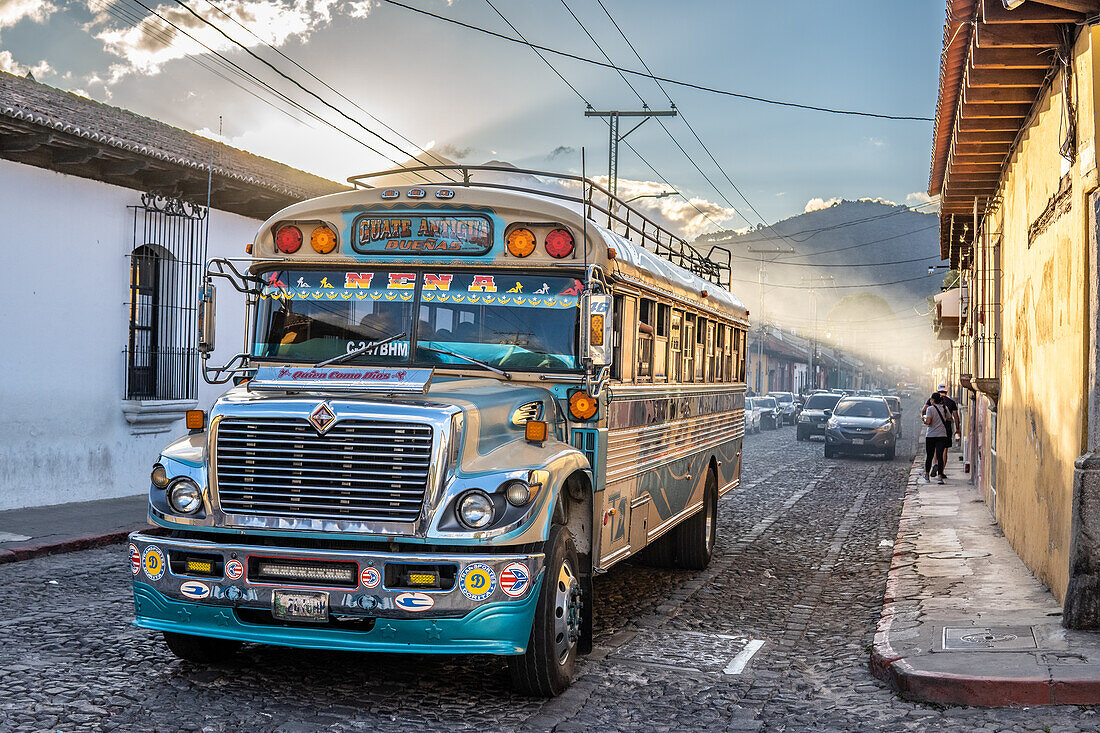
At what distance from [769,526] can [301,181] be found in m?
10.7

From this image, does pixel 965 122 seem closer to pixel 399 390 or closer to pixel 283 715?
pixel 399 390

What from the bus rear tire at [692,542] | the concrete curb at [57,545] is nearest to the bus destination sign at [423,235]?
the bus rear tire at [692,542]

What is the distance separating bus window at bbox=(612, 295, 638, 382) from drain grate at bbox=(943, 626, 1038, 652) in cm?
269

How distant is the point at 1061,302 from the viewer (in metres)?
8.61

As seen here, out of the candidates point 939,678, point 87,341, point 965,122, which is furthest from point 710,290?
point 87,341

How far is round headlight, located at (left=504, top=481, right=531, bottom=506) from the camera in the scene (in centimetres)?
558

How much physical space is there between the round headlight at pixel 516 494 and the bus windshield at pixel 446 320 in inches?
43.4

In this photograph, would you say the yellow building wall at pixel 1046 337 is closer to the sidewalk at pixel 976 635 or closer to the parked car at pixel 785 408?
the sidewalk at pixel 976 635

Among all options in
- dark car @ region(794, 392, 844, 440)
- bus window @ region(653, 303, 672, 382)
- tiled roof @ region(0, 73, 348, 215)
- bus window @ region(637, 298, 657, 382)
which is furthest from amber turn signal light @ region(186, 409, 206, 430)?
dark car @ region(794, 392, 844, 440)

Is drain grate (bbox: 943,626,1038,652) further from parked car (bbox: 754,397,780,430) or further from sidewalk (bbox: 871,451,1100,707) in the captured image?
parked car (bbox: 754,397,780,430)

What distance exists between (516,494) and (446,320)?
1441 mm

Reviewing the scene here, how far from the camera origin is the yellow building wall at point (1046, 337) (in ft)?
25.4

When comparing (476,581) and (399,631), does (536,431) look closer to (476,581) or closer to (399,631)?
(476,581)

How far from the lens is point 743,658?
24.3 ft
